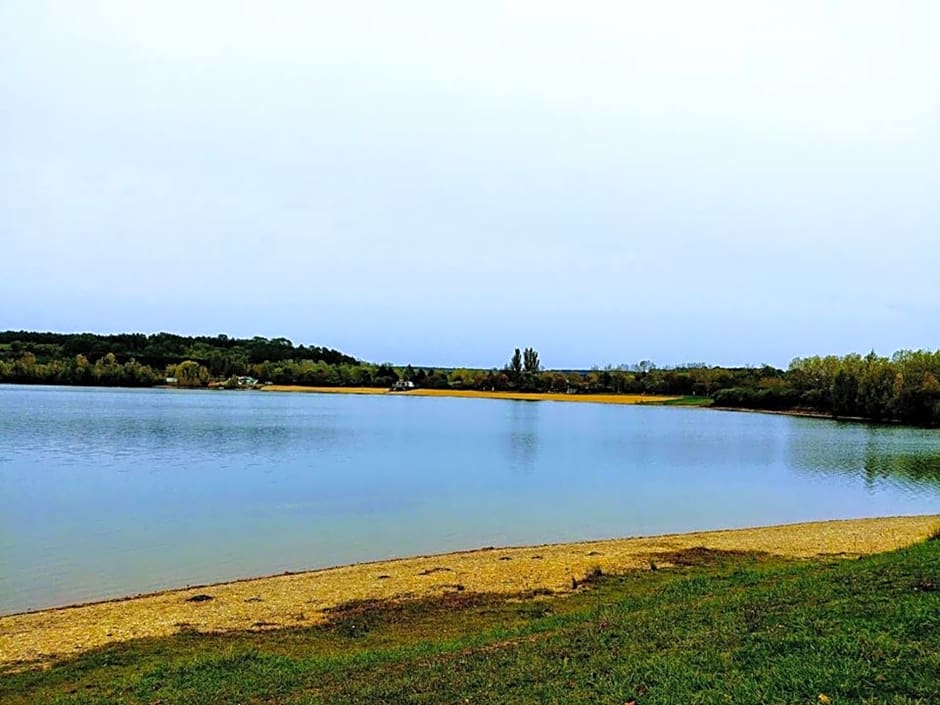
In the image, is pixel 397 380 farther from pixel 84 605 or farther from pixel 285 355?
pixel 84 605

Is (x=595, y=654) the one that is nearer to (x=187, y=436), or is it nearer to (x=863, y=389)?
(x=187, y=436)

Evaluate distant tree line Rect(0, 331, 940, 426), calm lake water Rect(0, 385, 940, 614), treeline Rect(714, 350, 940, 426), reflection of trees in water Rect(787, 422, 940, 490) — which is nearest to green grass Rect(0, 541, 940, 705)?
calm lake water Rect(0, 385, 940, 614)

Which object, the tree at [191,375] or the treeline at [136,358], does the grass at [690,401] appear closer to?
the treeline at [136,358]

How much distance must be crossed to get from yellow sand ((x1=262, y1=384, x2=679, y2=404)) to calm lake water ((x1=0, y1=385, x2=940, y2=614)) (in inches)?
3039

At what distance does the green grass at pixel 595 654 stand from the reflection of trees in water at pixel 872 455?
79.7 feet

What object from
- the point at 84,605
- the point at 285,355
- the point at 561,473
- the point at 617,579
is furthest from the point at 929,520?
the point at 285,355

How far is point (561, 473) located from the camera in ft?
101

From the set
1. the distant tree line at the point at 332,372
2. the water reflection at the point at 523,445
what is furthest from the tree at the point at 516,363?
the water reflection at the point at 523,445

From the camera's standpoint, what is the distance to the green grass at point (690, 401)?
116m

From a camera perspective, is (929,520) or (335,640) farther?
(929,520)

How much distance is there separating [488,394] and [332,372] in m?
29.4

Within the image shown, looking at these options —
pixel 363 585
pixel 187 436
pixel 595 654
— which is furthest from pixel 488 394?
pixel 595 654

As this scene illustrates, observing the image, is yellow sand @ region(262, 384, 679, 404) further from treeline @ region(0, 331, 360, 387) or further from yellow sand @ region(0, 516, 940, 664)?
yellow sand @ region(0, 516, 940, 664)

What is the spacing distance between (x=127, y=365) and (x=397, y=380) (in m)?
46.8
